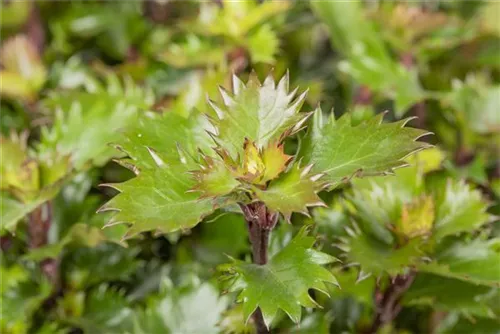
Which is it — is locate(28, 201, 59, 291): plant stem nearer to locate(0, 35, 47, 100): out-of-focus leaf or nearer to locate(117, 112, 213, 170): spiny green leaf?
locate(117, 112, 213, 170): spiny green leaf

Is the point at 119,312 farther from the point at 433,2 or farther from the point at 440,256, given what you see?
the point at 433,2

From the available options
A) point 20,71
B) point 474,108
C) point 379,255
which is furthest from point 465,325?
point 20,71

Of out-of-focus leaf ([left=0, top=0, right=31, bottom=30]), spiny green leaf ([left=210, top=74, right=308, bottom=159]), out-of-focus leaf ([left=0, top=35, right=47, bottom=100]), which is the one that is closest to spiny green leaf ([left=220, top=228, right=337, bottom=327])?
spiny green leaf ([left=210, top=74, right=308, bottom=159])

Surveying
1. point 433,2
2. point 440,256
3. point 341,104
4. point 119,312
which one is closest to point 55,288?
point 119,312

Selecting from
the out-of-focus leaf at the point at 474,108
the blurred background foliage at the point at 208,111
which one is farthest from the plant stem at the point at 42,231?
the out-of-focus leaf at the point at 474,108

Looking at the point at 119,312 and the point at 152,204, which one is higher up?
the point at 152,204

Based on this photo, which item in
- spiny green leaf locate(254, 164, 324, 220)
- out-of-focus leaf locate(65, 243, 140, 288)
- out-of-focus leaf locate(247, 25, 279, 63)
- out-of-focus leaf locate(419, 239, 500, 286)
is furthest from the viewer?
out-of-focus leaf locate(247, 25, 279, 63)
